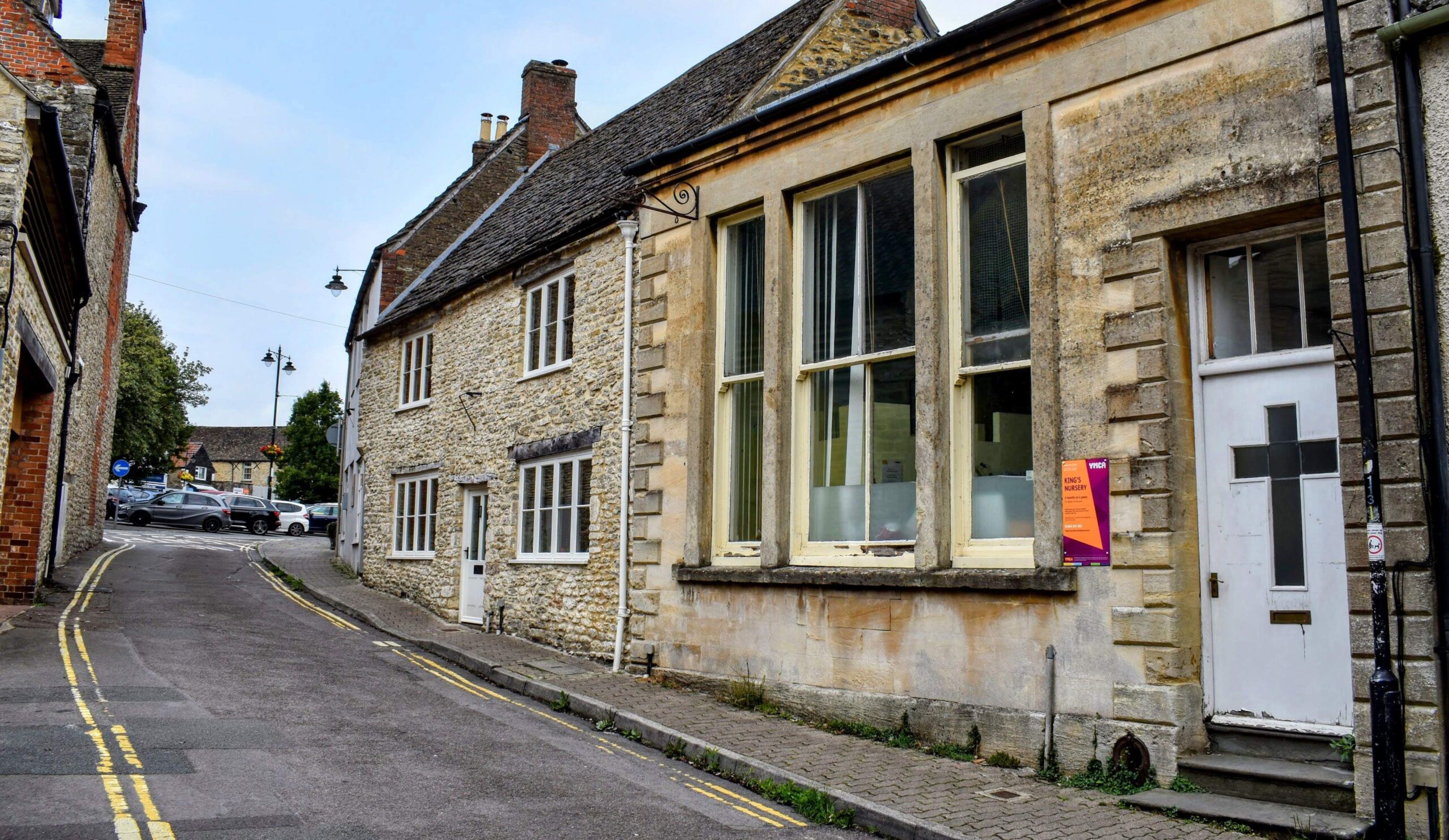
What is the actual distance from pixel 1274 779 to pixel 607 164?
13.3 m

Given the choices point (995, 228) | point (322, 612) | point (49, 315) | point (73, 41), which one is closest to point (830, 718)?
point (995, 228)

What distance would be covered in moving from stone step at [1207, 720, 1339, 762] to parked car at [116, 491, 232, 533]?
38880mm

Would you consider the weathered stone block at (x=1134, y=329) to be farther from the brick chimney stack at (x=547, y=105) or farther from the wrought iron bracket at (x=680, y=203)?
the brick chimney stack at (x=547, y=105)

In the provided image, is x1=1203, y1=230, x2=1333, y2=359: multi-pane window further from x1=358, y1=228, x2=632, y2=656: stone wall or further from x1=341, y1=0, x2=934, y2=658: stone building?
x1=358, y1=228, x2=632, y2=656: stone wall

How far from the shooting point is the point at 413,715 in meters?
10.0

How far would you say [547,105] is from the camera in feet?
83.9

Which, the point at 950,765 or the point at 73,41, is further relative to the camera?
the point at 73,41

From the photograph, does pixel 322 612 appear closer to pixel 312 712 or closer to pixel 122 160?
pixel 312 712

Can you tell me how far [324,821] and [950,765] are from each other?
4.40 metres

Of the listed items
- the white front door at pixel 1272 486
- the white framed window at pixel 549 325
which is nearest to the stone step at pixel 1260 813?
the white front door at pixel 1272 486

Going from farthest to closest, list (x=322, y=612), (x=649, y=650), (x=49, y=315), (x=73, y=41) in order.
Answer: (x=73, y=41) < (x=322, y=612) < (x=49, y=315) < (x=649, y=650)

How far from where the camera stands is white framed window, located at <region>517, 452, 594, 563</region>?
1433cm

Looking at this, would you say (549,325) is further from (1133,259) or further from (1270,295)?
(1270,295)

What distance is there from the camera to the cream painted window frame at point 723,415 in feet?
37.6
